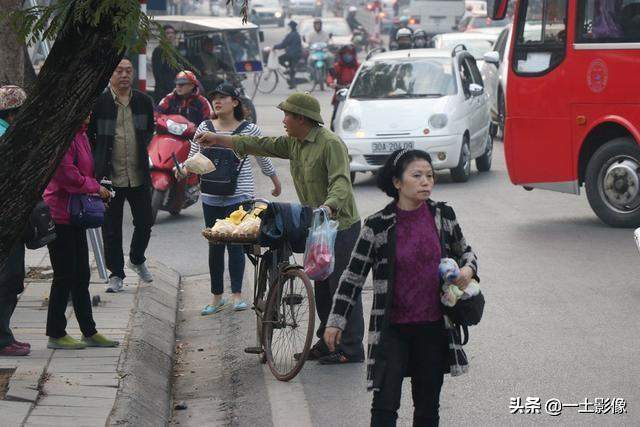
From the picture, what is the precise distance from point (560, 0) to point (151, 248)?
4.76 m

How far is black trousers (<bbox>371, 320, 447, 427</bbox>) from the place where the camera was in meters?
5.53

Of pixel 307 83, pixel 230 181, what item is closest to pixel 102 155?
pixel 230 181

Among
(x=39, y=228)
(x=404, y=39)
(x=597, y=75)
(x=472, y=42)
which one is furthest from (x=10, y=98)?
(x=472, y=42)

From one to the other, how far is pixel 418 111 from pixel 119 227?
7.45 meters

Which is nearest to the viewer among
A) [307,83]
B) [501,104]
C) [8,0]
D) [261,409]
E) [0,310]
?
[261,409]

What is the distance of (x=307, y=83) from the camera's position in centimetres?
3969

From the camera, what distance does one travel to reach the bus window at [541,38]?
13.2m

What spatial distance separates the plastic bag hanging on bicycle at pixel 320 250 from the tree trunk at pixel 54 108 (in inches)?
87.4

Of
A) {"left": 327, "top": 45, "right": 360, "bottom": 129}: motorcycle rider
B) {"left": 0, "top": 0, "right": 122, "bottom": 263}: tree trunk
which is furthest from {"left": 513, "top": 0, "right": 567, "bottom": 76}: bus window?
{"left": 327, "top": 45, "right": 360, "bottom": 129}: motorcycle rider

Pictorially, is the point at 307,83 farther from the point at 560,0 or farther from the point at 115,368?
the point at 115,368

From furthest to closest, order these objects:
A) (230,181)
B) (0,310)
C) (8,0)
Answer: (8,0)
(230,181)
(0,310)

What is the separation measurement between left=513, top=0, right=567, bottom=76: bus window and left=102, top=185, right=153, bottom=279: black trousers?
4.96 m

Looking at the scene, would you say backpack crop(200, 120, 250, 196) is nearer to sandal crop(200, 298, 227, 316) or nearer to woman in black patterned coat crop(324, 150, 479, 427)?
sandal crop(200, 298, 227, 316)

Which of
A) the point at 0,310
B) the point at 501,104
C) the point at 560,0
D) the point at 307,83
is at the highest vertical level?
the point at 560,0
